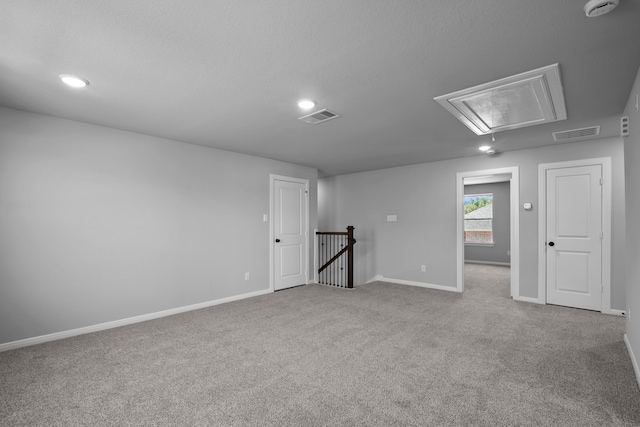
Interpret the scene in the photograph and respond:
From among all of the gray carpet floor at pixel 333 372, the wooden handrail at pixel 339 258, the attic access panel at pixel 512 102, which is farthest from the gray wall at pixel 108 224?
the attic access panel at pixel 512 102

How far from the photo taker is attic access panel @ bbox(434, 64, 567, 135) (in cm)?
241

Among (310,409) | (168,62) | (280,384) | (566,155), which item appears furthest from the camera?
(566,155)

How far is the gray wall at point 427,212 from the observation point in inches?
167

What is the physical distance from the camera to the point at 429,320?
3.86 m

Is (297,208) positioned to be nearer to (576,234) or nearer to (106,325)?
(106,325)

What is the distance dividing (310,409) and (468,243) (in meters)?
8.64

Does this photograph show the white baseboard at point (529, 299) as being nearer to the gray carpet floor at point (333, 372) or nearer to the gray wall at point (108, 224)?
the gray carpet floor at point (333, 372)

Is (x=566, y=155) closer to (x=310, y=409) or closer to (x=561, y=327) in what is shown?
(x=561, y=327)

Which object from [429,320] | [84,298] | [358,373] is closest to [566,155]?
[429,320]

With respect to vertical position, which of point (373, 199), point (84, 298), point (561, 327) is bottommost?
point (561, 327)

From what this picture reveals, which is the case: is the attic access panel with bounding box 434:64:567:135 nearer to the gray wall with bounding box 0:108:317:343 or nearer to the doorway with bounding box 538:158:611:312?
the doorway with bounding box 538:158:611:312

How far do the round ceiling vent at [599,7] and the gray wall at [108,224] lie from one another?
14.2 ft

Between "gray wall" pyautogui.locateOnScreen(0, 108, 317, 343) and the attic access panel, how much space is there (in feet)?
11.2

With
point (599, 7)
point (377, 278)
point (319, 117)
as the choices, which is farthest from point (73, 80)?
point (377, 278)
